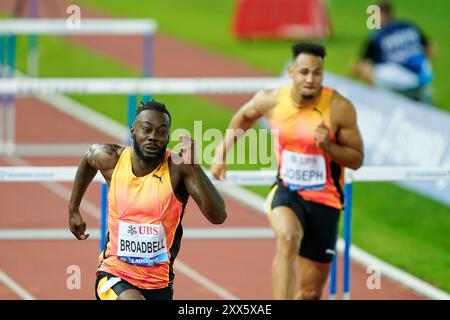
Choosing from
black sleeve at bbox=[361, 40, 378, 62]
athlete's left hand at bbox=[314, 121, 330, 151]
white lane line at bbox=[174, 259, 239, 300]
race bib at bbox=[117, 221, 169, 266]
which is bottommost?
white lane line at bbox=[174, 259, 239, 300]

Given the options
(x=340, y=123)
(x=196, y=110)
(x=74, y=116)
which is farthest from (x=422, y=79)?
(x=340, y=123)

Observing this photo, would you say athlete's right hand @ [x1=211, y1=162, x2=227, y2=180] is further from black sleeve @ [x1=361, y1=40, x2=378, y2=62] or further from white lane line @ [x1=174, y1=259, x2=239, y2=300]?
black sleeve @ [x1=361, y1=40, x2=378, y2=62]

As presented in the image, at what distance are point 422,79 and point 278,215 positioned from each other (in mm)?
7724

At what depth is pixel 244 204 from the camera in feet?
44.7

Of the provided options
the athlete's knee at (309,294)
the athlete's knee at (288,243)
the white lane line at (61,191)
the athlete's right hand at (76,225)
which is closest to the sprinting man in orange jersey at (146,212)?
the athlete's right hand at (76,225)

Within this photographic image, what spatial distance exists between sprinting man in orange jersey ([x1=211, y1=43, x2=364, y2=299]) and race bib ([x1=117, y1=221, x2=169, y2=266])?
1557mm

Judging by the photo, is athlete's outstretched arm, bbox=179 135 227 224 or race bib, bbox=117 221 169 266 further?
race bib, bbox=117 221 169 266

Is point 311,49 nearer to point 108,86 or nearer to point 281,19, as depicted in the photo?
point 108,86

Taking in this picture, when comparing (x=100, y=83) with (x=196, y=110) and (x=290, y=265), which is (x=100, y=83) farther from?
(x=196, y=110)

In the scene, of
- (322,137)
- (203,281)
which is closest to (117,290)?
(322,137)

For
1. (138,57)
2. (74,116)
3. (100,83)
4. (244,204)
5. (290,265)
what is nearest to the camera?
(290,265)

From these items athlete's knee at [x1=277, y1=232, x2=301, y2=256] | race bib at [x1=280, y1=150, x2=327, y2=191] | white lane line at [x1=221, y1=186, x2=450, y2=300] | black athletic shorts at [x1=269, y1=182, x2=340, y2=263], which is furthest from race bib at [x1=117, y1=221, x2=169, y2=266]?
white lane line at [x1=221, y1=186, x2=450, y2=300]

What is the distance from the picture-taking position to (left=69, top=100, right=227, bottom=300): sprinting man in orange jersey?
7.41m

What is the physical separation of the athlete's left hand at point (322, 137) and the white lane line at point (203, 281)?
79.5 inches
